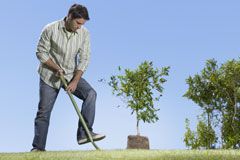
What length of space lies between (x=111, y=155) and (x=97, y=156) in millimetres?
288

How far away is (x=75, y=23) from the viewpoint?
9.54 meters

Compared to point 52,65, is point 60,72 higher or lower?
lower

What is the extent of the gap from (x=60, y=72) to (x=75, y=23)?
0.92 m

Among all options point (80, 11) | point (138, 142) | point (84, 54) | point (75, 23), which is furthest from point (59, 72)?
point (138, 142)

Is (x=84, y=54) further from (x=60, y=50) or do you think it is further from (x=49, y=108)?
(x=49, y=108)

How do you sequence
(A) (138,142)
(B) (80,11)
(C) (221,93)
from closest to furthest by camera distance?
(B) (80,11)
(A) (138,142)
(C) (221,93)

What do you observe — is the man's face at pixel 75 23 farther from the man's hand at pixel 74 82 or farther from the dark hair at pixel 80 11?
the man's hand at pixel 74 82

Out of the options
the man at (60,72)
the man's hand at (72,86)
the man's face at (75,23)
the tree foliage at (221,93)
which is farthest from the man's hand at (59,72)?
the tree foliage at (221,93)

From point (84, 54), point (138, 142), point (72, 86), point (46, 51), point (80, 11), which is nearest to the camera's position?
point (80, 11)

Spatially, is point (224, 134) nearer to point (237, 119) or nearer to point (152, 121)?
point (237, 119)

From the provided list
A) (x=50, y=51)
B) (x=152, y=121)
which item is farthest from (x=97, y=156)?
(x=152, y=121)

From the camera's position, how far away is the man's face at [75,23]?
372 inches

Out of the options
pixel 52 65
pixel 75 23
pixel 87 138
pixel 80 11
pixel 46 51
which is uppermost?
pixel 80 11

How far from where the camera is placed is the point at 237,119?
75.5 ft
